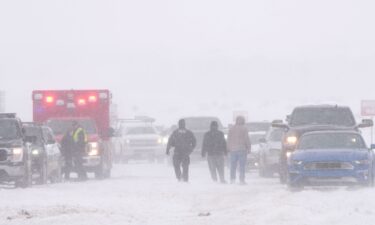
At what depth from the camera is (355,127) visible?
91.0 ft

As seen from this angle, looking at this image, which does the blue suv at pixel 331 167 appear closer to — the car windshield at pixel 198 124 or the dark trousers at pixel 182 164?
the dark trousers at pixel 182 164

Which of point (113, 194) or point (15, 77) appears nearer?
point (113, 194)

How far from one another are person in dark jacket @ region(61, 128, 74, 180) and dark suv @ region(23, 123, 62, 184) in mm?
860

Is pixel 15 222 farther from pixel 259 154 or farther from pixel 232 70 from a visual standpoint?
pixel 232 70

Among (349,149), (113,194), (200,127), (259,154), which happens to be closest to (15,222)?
(113,194)

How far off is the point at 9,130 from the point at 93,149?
292 inches

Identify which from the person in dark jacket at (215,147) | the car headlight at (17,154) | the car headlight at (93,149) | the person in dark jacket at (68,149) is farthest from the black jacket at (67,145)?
the car headlight at (17,154)

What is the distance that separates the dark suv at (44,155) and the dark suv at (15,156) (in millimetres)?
573

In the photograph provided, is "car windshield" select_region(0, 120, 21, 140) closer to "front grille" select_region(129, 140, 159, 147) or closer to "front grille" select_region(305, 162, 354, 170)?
"front grille" select_region(305, 162, 354, 170)

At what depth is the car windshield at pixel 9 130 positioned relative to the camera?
27.1 metres

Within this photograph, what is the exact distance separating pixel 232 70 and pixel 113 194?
14527 cm

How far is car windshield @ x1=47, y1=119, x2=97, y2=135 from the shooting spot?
3472cm

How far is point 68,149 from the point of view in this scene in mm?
33344

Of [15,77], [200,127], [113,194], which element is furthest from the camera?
[15,77]
